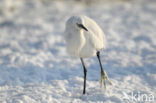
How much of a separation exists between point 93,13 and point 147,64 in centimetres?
404

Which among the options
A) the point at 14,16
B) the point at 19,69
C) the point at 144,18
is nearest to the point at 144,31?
the point at 144,18

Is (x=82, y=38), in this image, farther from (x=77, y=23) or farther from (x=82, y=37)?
(x=77, y=23)

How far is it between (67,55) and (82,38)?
2.46 meters

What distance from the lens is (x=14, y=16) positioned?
860cm

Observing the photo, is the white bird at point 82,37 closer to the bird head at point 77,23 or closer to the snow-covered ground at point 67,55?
the bird head at point 77,23

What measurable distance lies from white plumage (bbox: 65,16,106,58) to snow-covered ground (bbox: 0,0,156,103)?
0.82 meters

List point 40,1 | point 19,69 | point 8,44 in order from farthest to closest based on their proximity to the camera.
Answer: point 40,1 → point 8,44 → point 19,69

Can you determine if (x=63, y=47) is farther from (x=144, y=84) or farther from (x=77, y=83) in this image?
(x=144, y=84)

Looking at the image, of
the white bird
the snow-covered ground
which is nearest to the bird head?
the white bird

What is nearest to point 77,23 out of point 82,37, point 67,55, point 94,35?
point 82,37

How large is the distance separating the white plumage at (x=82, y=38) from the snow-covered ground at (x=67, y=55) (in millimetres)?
820

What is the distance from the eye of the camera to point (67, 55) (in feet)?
20.2

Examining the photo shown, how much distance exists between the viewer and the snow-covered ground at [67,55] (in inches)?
163

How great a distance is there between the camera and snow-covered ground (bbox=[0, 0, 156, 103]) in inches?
163
